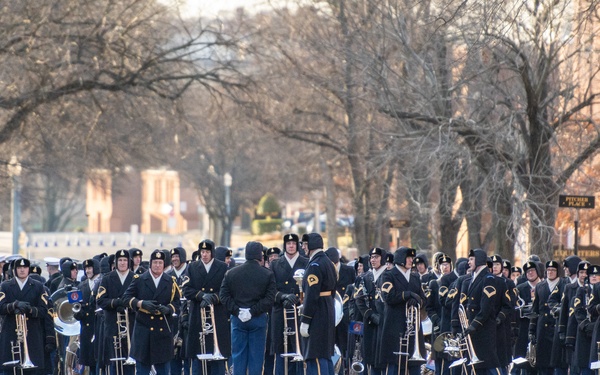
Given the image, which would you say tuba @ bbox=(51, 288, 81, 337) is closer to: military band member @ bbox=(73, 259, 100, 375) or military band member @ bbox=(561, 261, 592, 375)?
military band member @ bbox=(73, 259, 100, 375)

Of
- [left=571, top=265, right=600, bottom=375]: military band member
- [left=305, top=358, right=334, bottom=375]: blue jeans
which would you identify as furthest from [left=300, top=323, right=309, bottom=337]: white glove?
[left=571, top=265, right=600, bottom=375]: military band member

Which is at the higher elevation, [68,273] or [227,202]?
[227,202]

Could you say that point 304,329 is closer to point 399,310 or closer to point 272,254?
point 399,310

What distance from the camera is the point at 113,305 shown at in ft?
54.6

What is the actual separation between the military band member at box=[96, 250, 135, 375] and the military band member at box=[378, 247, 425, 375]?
3.35 metres

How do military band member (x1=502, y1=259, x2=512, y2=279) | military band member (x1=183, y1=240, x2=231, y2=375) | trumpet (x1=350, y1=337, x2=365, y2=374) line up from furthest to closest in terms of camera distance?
1. trumpet (x1=350, y1=337, x2=365, y2=374)
2. military band member (x1=502, y1=259, x2=512, y2=279)
3. military band member (x1=183, y1=240, x2=231, y2=375)

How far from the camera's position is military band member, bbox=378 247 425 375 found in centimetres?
1656

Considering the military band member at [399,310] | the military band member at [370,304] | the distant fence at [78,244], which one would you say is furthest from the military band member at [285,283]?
the distant fence at [78,244]

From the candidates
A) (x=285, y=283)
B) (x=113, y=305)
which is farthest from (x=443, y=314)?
(x=113, y=305)

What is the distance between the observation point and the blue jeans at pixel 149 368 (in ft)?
53.9

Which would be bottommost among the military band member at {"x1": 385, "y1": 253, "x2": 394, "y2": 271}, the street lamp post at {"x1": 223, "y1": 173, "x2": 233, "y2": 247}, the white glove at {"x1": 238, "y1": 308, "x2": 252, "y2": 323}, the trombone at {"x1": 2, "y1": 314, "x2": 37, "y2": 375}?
the trombone at {"x1": 2, "y1": 314, "x2": 37, "y2": 375}

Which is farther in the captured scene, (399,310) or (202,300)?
(202,300)

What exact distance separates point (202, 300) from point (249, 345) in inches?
44.9

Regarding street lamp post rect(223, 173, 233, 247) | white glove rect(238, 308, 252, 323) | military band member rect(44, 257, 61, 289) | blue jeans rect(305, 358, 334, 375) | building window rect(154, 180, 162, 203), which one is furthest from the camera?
building window rect(154, 180, 162, 203)
